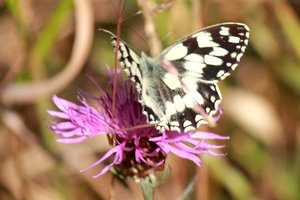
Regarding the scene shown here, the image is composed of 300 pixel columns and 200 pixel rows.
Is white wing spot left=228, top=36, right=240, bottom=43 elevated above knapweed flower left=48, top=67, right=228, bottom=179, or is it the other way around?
white wing spot left=228, top=36, right=240, bottom=43

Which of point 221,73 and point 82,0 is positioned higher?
point 82,0

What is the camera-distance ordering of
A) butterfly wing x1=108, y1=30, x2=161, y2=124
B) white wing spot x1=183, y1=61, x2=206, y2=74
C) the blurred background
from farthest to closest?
the blurred background → white wing spot x1=183, y1=61, x2=206, y2=74 → butterfly wing x1=108, y1=30, x2=161, y2=124

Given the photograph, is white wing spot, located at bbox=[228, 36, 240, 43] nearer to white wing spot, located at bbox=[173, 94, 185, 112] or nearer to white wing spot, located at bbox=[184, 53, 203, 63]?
white wing spot, located at bbox=[184, 53, 203, 63]

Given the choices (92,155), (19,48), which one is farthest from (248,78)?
(19,48)

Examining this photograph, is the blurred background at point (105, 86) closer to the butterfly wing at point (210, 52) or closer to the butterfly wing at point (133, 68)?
the butterfly wing at point (210, 52)

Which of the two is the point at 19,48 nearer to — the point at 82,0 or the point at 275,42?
the point at 82,0

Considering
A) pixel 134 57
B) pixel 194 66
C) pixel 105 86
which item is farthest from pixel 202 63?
pixel 105 86

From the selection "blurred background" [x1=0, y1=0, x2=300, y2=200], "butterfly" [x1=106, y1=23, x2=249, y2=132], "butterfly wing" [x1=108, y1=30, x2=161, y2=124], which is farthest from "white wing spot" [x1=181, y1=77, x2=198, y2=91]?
"blurred background" [x1=0, y1=0, x2=300, y2=200]
